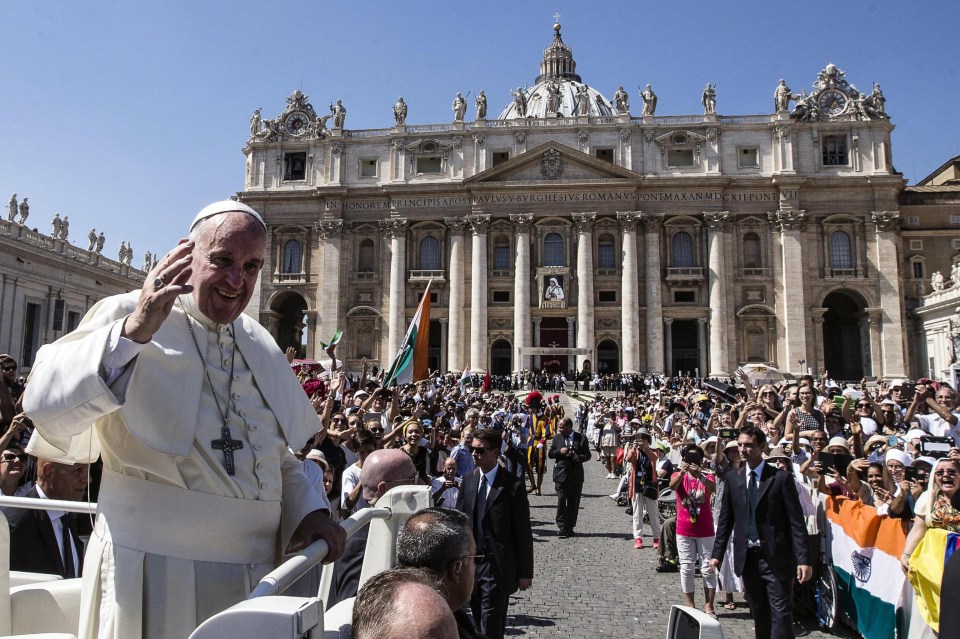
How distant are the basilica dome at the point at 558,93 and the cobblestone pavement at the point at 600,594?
40.2 metres

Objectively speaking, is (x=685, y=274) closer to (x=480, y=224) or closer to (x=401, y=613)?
(x=480, y=224)

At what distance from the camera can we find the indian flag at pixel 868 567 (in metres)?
5.74

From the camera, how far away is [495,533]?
18.6ft

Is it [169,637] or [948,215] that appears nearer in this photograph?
[169,637]

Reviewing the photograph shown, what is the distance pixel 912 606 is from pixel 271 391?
5.53 metres

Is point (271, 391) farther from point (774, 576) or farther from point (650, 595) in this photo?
point (650, 595)

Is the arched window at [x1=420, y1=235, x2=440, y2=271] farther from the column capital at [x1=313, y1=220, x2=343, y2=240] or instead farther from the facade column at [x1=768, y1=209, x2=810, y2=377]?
the facade column at [x1=768, y1=209, x2=810, y2=377]

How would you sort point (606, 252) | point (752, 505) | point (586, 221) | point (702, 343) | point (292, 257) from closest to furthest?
point (752, 505) → point (702, 343) → point (586, 221) → point (606, 252) → point (292, 257)

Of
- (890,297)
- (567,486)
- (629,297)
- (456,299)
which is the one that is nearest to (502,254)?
(456,299)

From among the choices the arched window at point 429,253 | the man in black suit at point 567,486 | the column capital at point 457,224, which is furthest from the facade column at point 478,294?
the man in black suit at point 567,486

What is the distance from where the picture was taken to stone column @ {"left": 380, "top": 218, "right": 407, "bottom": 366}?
4312 cm

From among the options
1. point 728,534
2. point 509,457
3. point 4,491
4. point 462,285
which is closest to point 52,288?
point 462,285

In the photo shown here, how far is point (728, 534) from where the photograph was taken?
20.4 feet

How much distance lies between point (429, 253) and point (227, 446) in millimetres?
42712
